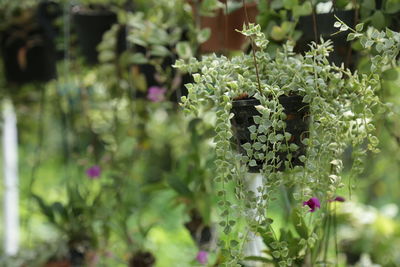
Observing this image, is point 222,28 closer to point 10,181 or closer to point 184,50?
point 184,50

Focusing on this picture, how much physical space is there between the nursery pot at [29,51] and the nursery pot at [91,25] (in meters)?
0.25

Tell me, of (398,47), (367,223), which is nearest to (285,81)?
(398,47)

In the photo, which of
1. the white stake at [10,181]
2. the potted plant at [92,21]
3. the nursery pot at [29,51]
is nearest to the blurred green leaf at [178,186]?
the potted plant at [92,21]

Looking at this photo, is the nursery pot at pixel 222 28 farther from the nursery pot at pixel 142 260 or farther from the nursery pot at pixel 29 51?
the nursery pot at pixel 29 51

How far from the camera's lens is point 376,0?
1.50 metres

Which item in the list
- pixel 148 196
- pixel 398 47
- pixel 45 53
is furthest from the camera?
pixel 45 53

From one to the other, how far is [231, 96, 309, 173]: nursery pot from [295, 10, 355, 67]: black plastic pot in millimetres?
249

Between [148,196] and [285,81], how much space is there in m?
1.26

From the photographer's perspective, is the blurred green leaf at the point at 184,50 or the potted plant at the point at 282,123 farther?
the blurred green leaf at the point at 184,50

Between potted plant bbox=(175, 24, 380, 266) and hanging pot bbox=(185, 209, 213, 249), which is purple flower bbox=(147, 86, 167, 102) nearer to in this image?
hanging pot bbox=(185, 209, 213, 249)

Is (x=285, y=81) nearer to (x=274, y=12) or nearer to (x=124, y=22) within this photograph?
(x=274, y=12)

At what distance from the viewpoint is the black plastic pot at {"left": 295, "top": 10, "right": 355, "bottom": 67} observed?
149 cm

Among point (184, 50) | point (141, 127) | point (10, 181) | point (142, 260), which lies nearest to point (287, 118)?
point (184, 50)

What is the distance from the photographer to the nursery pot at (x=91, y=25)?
2.47 m
